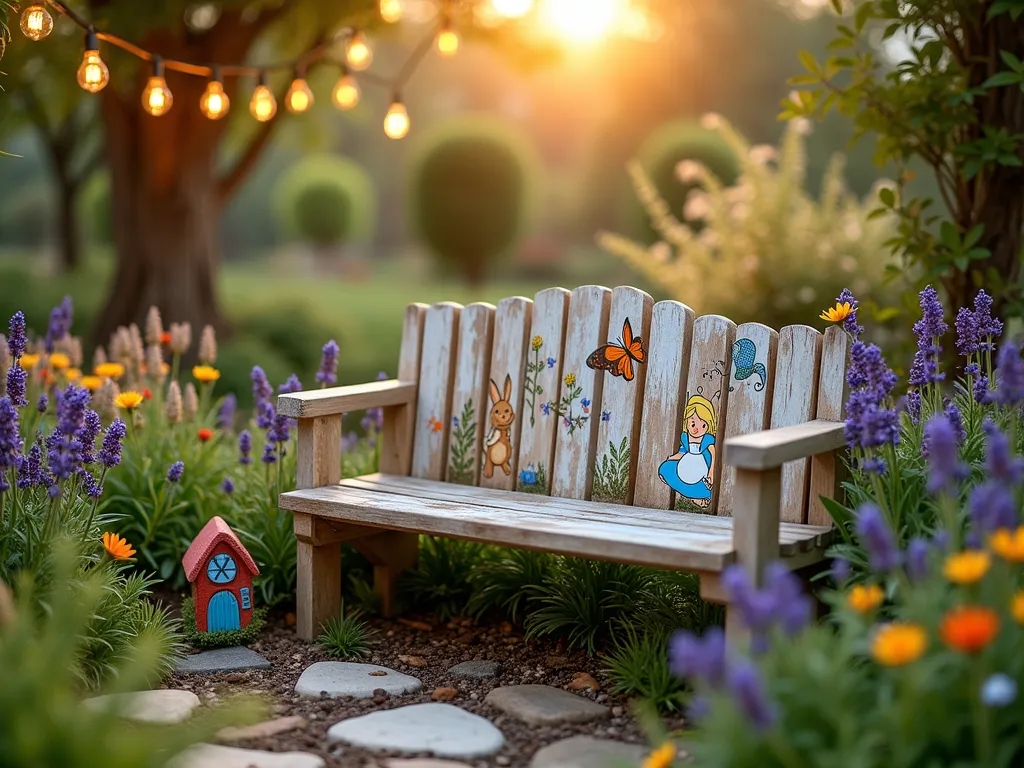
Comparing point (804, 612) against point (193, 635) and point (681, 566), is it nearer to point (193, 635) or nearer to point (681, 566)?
point (681, 566)

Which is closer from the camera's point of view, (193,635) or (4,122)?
(193,635)

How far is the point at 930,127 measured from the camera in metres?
4.10

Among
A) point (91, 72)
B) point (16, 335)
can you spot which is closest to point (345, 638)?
point (16, 335)

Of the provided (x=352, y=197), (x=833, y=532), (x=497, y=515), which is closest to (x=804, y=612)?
(x=833, y=532)

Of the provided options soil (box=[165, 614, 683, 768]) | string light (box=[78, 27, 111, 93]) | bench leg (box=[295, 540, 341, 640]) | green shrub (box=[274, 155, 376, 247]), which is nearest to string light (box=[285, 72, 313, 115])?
string light (box=[78, 27, 111, 93])

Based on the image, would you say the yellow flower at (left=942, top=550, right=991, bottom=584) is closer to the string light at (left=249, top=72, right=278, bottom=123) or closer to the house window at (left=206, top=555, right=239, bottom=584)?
the house window at (left=206, top=555, right=239, bottom=584)

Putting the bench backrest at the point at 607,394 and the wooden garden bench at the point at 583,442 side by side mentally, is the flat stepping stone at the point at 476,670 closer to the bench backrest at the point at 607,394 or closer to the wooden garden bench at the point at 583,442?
the wooden garden bench at the point at 583,442

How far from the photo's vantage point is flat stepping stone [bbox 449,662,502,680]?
3414 millimetres

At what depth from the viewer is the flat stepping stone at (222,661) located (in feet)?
11.1

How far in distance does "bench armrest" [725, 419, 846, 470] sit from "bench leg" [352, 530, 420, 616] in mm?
1524

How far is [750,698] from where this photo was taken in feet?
5.93

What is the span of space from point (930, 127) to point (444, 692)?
273cm

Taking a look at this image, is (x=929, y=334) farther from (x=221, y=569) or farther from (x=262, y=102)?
(x=262, y=102)

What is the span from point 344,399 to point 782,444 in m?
1.60
